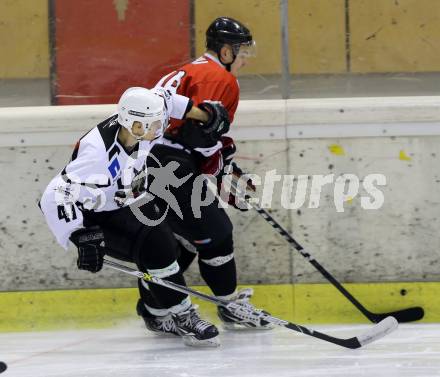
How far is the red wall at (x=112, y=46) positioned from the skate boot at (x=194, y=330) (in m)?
1.01

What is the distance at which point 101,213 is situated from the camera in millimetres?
3773

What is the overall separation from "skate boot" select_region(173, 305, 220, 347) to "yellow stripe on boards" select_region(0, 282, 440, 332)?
0.42 meters

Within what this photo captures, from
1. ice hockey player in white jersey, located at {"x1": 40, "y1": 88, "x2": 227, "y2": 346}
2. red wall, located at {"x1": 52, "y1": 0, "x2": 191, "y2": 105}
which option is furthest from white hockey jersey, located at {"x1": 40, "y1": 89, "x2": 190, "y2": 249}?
red wall, located at {"x1": 52, "y1": 0, "x2": 191, "y2": 105}

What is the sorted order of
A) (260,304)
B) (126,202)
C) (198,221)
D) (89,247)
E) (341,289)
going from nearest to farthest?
(89,247)
(126,202)
(198,221)
(341,289)
(260,304)

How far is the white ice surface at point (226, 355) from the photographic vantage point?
A: 349cm

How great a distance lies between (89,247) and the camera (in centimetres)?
354

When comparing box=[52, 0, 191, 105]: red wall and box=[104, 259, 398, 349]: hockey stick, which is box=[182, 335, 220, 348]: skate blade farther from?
box=[52, 0, 191, 105]: red wall

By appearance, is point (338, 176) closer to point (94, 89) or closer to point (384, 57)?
point (384, 57)

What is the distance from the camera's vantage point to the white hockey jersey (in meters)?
3.58

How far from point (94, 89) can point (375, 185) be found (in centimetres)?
123

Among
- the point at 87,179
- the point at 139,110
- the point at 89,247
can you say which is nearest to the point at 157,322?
Answer: the point at 89,247

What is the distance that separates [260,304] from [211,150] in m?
0.71

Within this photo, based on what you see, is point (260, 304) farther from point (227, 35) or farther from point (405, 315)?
point (227, 35)

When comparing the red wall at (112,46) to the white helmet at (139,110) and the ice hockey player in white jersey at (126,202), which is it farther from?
the white helmet at (139,110)
